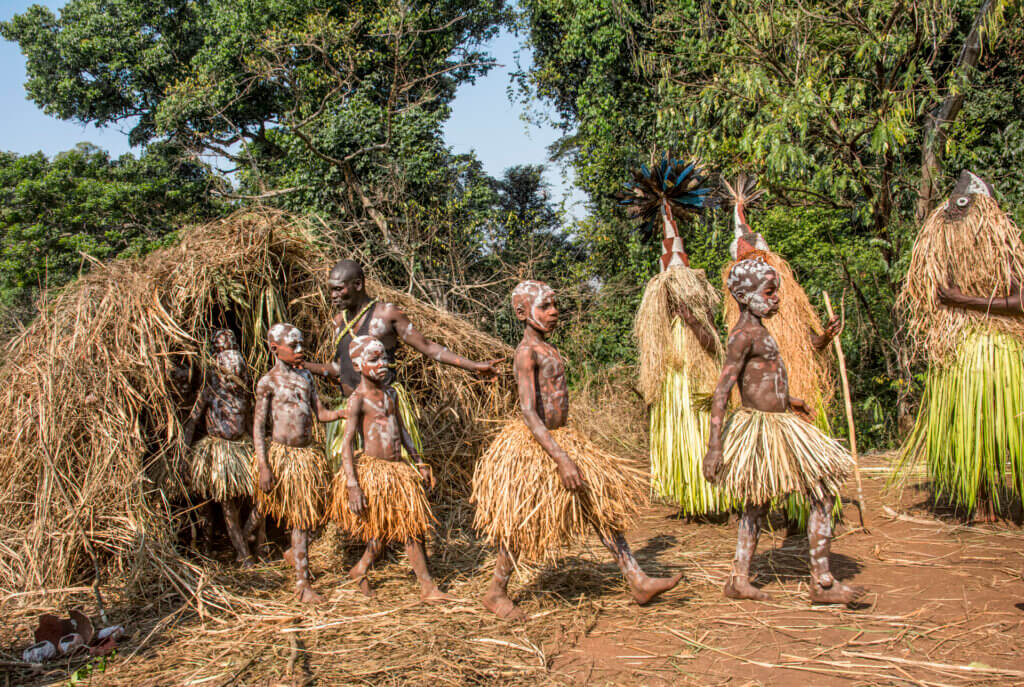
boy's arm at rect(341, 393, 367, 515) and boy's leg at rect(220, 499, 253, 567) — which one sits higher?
boy's arm at rect(341, 393, 367, 515)

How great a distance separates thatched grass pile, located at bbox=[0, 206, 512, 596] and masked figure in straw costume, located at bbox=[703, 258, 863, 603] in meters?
2.36

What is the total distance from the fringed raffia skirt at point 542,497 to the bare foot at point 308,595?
3.95ft

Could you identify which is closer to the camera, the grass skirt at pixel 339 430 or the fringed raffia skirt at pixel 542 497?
the fringed raffia skirt at pixel 542 497

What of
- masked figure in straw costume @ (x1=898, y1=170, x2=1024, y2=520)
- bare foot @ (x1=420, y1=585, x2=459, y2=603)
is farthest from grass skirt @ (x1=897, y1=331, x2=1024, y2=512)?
bare foot @ (x1=420, y1=585, x2=459, y2=603)

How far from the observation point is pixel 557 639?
3268 mm

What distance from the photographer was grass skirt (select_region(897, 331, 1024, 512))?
4.37m

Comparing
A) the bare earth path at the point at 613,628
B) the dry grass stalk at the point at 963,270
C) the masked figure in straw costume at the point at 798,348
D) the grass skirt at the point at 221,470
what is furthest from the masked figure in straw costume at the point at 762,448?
the grass skirt at the point at 221,470

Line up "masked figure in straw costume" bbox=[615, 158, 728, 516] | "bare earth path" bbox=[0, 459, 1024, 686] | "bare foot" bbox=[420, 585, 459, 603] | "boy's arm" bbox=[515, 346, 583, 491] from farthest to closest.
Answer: "masked figure in straw costume" bbox=[615, 158, 728, 516], "bare foot" bbox=[420, 585, 459, 603], "boy's arm" bbox=[515, 346, 583, 491], "bare earth path" bbox=[0, 459, 1024, 686]

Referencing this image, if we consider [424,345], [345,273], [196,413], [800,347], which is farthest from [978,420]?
[196,413]

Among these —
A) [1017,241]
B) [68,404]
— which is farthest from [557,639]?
[1017,241]

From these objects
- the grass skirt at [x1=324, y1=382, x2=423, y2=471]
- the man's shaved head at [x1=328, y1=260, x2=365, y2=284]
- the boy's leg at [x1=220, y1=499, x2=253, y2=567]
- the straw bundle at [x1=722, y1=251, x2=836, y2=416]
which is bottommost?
the boy's leg at [x1=220, y1=499, x2=253, y2=567]

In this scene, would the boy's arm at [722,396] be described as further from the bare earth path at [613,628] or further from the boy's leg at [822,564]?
the bare earth path at [613,628]

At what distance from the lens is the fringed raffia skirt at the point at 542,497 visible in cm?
336

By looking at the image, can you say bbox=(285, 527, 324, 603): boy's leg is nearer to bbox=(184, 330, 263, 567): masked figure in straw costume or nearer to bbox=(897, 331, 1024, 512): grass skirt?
bbox=(184, 330, 263, 567): masked figure in straw costume
